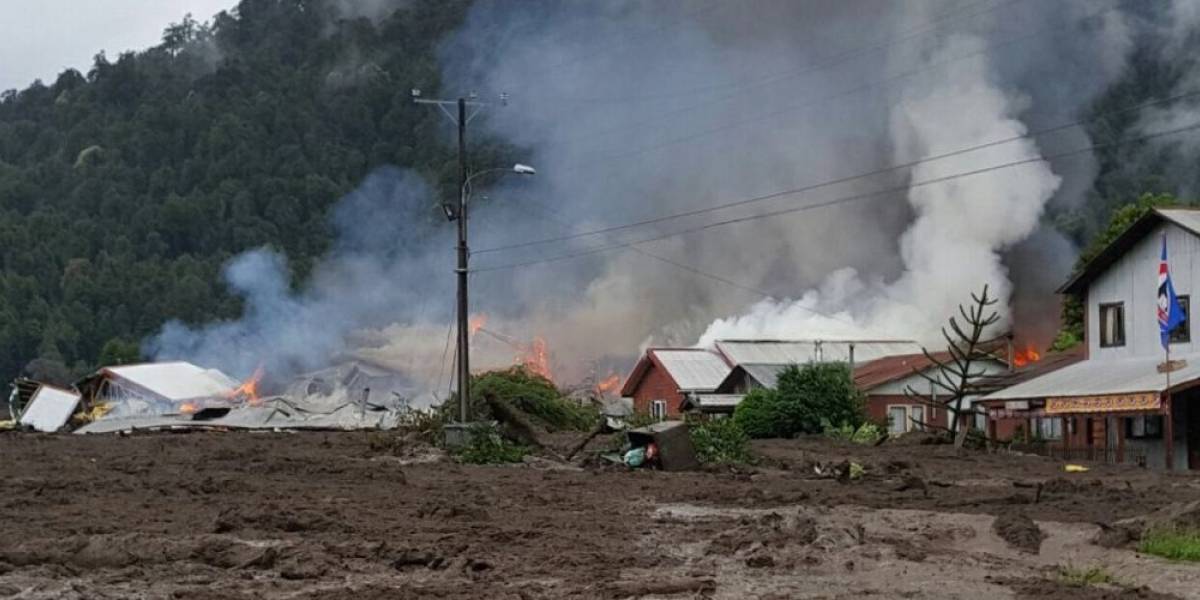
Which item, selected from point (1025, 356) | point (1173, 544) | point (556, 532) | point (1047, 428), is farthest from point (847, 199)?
point (1173, 544)

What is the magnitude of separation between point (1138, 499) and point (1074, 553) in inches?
265

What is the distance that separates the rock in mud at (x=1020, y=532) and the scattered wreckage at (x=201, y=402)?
34953 mm

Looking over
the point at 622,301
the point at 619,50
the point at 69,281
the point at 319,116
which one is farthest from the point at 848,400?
the point at 319,116

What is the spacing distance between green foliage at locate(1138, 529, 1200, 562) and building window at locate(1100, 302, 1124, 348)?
81.0ft

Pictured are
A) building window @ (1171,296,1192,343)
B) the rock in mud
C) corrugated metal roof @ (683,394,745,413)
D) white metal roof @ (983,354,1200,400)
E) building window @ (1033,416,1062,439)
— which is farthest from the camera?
corrugated metal roof @ (683,394,745,413)

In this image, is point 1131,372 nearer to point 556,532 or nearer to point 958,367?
point 958,367

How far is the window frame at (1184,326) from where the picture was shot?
3759 cm

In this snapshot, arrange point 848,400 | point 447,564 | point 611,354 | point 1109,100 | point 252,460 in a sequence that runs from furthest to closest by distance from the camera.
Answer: point 1109,100, point 611,354, point 848,400, point 252,460, point 447,564

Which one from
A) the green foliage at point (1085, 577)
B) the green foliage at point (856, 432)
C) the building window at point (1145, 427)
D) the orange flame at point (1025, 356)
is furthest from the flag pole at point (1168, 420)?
the orange flame at point (1025, 356)

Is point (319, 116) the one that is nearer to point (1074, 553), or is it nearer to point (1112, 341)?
point (1112, 341)

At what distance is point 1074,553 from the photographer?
1686 cm

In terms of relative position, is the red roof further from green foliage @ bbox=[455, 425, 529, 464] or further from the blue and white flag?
green foliage @ bbox=[455, 425, 529, 464]

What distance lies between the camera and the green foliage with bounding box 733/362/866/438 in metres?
51.8

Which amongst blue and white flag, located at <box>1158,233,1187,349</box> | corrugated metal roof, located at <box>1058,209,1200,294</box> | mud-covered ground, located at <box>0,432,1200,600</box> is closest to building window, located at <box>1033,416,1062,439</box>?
corrugated metal roof, located at <box>1058,209,1200,294</box>
